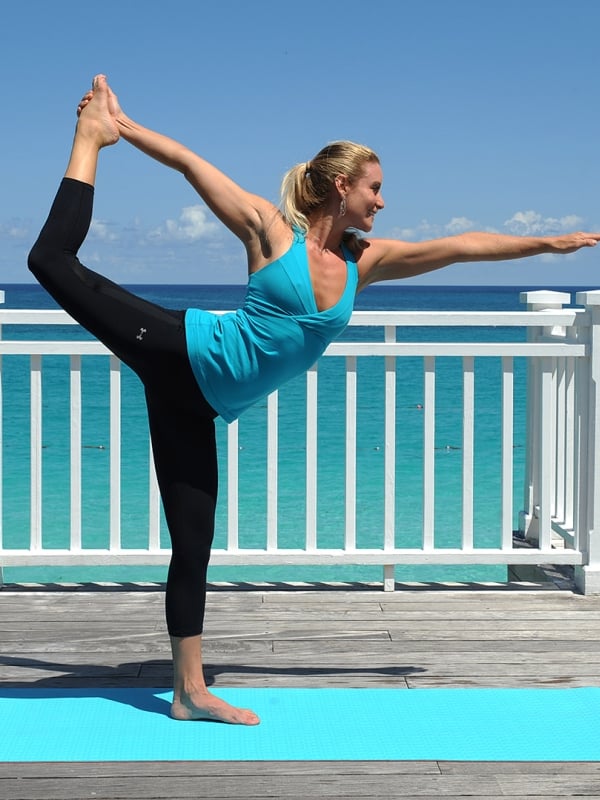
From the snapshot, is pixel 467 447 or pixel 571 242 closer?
pixel 571 242

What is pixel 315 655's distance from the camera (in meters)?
3.46

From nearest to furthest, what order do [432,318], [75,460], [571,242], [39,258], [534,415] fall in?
1. [39,258]
2. [571,242]
3. [432,318]
4. [75,460]
5. [534,415]

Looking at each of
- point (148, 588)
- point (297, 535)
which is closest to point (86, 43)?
point (297, 535)

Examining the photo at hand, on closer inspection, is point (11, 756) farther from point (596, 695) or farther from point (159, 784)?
point (596, 695)

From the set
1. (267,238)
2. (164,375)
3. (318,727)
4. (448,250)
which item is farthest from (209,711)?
(448,250)

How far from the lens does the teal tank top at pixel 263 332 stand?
9.04 ft

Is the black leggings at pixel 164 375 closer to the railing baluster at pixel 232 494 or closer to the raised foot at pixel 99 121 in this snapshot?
the raised foot at pixel 99 121

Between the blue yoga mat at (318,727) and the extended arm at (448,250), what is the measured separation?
1.15 metres

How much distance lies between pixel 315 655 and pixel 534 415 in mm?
1744

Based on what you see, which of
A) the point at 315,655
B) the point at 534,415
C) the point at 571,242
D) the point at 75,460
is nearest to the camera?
the point at 571,242

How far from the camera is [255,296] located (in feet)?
9.14

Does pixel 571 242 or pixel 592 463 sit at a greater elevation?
pixel 571 242

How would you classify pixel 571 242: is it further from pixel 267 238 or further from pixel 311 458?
pixel 311 458

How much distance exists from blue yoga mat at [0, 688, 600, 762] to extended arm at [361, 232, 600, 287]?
1.15 meters
